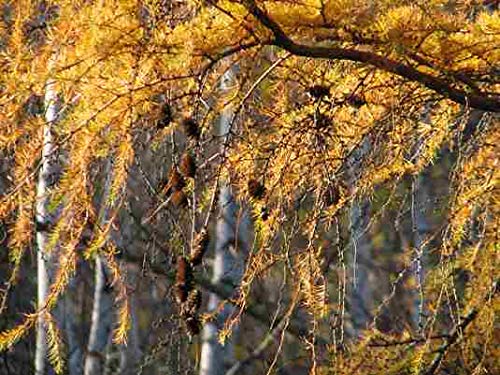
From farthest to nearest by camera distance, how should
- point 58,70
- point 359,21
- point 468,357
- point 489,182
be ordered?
point 468,357, point 489,182, point 359,21, point 58,70

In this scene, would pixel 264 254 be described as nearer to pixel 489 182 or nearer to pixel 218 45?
pixel 218 45

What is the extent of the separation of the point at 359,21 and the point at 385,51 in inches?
6.3

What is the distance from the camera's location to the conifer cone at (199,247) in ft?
9.05

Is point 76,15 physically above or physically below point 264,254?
above

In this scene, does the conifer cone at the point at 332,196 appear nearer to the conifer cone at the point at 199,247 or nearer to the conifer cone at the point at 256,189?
the conifer cone at the point at 256,189

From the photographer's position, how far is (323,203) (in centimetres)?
313

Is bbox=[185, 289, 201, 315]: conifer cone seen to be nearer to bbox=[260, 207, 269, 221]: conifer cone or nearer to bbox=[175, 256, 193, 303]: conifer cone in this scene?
bbox=[175, 256, 193, 303]: conifer cone

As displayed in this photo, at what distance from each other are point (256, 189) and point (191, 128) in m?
0.27

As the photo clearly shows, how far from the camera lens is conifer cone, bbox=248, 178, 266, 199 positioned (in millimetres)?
3014

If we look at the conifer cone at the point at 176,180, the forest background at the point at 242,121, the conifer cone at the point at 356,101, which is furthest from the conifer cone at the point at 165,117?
the conifer cone at the point at 356,101

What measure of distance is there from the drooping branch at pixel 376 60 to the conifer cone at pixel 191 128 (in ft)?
0.92

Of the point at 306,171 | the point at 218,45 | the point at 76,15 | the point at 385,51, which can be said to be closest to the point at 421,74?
the point at 385,51

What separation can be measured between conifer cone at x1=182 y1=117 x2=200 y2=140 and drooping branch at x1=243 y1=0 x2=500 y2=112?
28cm

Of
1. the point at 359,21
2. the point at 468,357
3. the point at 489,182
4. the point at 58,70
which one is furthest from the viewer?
the point at 468,357
